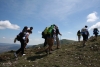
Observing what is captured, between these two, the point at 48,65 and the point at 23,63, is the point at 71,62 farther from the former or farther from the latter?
the point at 23,63

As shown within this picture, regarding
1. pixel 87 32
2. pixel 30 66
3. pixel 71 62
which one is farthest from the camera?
pixel 87 32

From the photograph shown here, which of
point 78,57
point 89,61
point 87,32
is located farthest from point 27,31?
point 87,32

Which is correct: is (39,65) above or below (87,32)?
below

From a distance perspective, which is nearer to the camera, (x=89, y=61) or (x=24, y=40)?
(x=89, y=61)

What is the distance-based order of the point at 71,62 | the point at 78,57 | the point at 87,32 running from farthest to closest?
1. the point at 87,32
2. the point at 78,57
3. the point at 71,62

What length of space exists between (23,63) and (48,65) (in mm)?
2486

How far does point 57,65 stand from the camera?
12.5m

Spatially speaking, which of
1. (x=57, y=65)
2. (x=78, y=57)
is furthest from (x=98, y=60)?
(x=57, y=65)

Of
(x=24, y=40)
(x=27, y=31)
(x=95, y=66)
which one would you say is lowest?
(x=95, y=66)

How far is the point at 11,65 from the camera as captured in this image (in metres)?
12.7

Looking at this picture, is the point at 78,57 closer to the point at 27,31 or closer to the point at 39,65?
the point at 39,65

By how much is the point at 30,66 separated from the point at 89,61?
5830 millimetres

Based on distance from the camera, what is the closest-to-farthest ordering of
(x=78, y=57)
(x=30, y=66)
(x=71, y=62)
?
(x=30, y=66), (x=71, y=62), (x=78, y=57)

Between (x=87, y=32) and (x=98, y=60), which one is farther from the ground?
(x=87, y=32)
